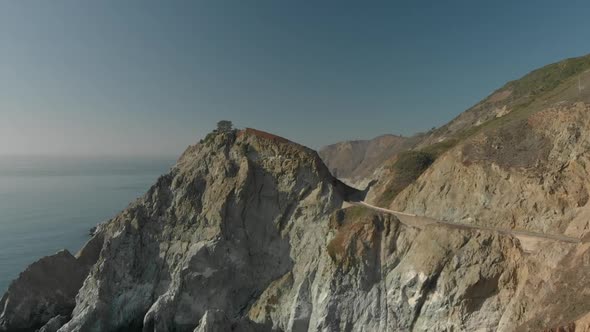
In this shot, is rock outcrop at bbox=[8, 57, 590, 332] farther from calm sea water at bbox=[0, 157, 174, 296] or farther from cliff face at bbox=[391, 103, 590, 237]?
calm sea water at bbox=[0, 157, 174, 296]

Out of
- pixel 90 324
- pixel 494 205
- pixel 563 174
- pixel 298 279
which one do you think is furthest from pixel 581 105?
pixel 90 324

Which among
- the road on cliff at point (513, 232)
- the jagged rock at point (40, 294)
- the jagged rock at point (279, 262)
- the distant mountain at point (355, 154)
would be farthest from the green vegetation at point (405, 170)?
the distant mountain at point (355, 154)

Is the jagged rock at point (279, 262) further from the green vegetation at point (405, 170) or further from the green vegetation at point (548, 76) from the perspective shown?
the green vegetation at point (548, 76)

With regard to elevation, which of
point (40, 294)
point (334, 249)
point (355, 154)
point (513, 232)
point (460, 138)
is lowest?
point (40, 294)

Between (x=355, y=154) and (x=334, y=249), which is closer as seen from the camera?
(x=334, y=249)

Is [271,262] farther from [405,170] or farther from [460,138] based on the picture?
[460,138]

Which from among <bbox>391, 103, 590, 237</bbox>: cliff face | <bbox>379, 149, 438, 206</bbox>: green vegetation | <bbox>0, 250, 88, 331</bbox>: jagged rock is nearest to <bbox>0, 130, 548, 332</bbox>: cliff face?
<bbox>0, 250, 88, 331</bbox>: jagged rock

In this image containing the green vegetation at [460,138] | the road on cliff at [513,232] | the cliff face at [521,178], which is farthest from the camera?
the green vegetation at [460,138]

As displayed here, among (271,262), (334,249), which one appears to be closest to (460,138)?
(334,249)

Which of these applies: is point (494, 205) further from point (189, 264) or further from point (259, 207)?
point (189, 264)

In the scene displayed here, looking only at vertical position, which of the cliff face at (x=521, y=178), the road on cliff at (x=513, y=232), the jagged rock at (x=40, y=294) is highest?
the cliff face at (x=521, y=178)

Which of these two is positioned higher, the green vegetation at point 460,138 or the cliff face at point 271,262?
the green vegetation at point 460,138

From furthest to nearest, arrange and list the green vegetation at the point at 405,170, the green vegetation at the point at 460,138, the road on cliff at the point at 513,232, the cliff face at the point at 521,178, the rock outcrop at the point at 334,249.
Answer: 1. the green vegetation at the point at 405,170
2. the green vegetation at the point at 460,138
3. the cliff face at the point at 521,178
4. the rock outcrop at the point at 334,249
5. the road on cliff at the point at 513,232
